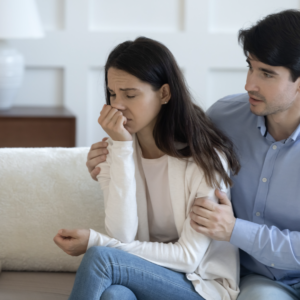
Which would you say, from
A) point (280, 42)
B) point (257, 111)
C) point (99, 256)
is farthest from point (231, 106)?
point (99, 256)

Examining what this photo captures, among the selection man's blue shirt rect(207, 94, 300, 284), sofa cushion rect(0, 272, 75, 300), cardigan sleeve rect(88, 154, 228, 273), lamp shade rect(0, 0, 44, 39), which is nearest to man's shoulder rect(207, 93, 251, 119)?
man's blue shirt rect(207, 94, 300, 284)

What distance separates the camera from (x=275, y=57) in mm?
1306

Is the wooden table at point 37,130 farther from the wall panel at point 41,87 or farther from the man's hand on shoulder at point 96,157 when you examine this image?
the man's hand on shoulder at point 96,157

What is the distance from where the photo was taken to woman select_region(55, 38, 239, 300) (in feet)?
4.26

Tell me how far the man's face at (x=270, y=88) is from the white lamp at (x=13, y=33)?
5.00ft

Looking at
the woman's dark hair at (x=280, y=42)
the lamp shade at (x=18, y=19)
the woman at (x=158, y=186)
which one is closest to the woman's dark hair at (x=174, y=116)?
the woman at (x=158, y=186)

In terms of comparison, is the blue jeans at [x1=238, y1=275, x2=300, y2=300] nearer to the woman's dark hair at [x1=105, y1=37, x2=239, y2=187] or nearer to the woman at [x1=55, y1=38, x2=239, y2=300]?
the woman at [x1=55, y1=38, x2=239, y2=300]

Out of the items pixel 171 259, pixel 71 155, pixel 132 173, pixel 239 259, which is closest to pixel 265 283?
pixel 239 259

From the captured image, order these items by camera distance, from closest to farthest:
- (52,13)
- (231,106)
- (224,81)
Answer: (231,106) → (52,13) → (224,81)

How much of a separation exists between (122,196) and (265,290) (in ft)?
1.57

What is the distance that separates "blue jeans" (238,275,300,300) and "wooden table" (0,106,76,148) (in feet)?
4.54

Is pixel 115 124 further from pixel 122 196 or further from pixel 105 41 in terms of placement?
pixel 105 41

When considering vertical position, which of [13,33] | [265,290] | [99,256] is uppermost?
[13,33]

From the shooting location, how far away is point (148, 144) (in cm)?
152
